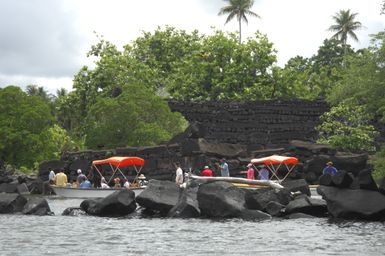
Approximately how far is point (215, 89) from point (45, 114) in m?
18.1

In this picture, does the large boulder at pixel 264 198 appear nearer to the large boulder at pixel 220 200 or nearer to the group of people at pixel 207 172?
the large boulder at pixel 220 200

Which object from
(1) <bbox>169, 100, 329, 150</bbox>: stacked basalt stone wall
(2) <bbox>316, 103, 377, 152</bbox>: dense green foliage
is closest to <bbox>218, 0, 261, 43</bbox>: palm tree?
(1) <bbox>169, 100, 329, 150</bbox>: stacked basalt stone wall

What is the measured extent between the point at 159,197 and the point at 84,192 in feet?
42.5

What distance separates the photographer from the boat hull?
4522cm

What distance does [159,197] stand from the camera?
34.4 m

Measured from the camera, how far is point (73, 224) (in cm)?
3159

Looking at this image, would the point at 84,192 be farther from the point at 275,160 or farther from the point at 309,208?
the point at 309,208

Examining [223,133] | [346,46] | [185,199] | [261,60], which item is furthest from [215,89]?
[185,199]

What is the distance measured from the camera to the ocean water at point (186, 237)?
76.1ft

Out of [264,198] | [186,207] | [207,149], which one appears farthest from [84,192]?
[264,198]

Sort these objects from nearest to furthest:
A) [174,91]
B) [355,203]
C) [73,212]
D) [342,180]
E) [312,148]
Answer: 1. [355,203]
2. [342,180]
3. [73,212]
4. [312,148]
5. [174,91]

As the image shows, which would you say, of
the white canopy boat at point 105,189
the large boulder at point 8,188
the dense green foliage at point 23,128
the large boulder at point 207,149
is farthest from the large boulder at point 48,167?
the large boulder at point 207,149

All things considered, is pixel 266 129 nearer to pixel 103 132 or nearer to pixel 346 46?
pixel 103 132

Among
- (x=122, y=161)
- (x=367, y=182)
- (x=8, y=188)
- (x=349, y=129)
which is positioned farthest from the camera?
(x=8, y=188)
